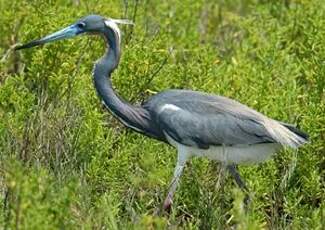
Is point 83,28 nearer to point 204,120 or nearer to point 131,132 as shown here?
point 131,132

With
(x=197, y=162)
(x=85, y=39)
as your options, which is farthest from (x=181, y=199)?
(x=85, y=39)

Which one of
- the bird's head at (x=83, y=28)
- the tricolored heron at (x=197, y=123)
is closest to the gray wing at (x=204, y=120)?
the tricolored heron at (x=197, y=123)

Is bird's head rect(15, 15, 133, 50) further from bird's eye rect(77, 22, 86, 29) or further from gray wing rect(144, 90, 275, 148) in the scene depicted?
gray wing rect(144, 90, 275, 148)

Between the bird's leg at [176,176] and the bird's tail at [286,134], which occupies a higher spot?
the bird's tail at [286,134]

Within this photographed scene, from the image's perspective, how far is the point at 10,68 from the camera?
8.60 meters

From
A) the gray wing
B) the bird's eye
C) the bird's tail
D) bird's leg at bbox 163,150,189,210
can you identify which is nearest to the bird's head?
the bird's eye

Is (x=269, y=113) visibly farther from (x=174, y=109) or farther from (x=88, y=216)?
(x=88, y=216)

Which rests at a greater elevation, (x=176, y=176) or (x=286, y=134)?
(x=286, y=134)

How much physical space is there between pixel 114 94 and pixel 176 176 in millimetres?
694

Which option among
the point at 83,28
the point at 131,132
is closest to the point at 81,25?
the point at 83,28

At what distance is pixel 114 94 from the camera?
691 cm

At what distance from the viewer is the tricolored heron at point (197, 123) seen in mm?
6703

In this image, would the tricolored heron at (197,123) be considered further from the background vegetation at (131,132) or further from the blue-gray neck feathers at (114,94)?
the background vegetation at (131,132)

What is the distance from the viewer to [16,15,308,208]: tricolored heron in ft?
22.0
